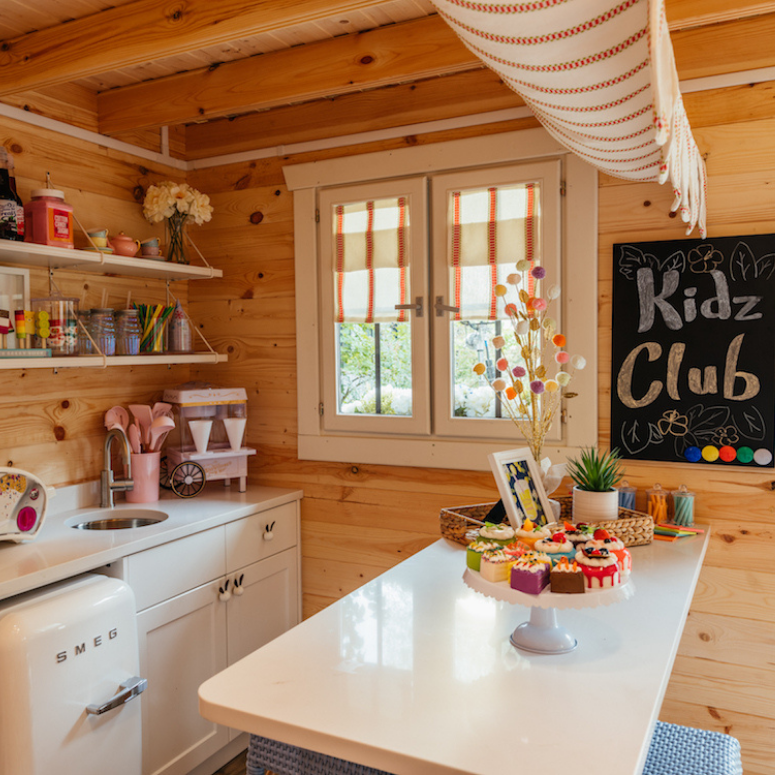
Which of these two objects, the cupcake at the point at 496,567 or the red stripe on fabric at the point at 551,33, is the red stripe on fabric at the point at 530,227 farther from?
the red stripe on fabric at the point at 551,33

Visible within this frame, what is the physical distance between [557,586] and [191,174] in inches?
102

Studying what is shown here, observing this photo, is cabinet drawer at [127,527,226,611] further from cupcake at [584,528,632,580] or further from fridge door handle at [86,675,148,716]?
cupcake at [584,528,632,580]

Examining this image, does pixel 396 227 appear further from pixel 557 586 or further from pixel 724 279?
pixel 557 586

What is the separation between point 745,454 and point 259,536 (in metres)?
1.72

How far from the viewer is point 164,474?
296cm

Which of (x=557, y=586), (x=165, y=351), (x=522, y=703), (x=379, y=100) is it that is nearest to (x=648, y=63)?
(x=557, y=586)

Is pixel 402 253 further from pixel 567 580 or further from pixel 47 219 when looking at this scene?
pixel 567 580

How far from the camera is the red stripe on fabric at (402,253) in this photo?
8.90 feet

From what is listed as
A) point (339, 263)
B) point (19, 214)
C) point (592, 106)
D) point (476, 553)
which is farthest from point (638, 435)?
point (19, 214)

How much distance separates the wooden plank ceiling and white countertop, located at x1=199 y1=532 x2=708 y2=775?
4.71 feet

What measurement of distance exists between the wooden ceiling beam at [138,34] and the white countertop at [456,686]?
4.71 feet

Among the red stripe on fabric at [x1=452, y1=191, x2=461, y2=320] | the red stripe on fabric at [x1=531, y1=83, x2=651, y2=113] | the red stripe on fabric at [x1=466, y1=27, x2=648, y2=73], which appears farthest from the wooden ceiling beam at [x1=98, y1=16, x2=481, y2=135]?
the red stripe on fabric at [x1=466, y1=27, x2=648, y2=73]

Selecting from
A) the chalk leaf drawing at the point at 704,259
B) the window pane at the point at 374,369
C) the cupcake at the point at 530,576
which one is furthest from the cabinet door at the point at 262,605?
the chalk leaf drawing at the point at 704,259

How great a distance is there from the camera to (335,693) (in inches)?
48.9
